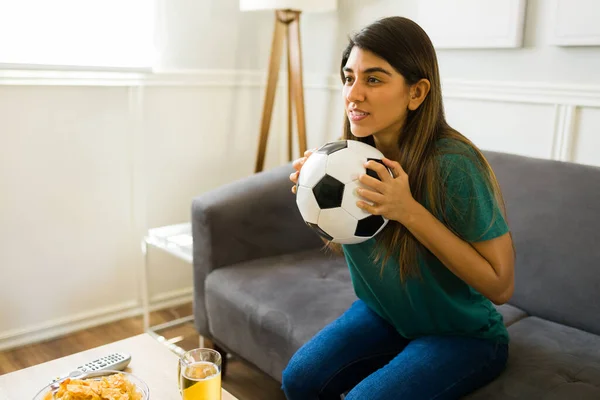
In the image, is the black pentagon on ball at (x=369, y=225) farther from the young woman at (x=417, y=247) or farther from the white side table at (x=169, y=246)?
the white side table at (x=169, y=246)

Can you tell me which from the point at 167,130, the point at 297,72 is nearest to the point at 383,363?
the point at 297,72

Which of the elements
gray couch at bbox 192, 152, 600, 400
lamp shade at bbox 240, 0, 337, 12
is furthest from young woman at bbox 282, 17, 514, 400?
lamp shade at bbox 240, 0, 337, 12

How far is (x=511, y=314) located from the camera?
1.60m

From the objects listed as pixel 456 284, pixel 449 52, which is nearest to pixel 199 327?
pixel 456 284

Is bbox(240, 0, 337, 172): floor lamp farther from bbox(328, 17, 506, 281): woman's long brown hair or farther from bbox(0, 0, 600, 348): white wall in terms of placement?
bbox(328, 17, 506, 281): woman's long brown hair

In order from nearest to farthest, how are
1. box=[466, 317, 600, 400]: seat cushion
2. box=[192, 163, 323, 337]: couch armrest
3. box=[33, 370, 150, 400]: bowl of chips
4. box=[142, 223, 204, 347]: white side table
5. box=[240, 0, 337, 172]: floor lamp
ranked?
box=[33, 370, 150, 400]: bowl of chips < box=[466, 317, 600, 400]: seat cushion < box=[192, 163, 323, 337]: couch armrest < box=[142, 223, 204, 347]: white side table < box=[240, 0, 337, 172]: floor lamp

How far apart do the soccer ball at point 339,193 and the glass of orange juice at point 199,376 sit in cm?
33

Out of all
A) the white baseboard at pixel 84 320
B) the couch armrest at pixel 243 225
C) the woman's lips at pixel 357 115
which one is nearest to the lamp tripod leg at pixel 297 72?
the couch armrest at pixel 243 225

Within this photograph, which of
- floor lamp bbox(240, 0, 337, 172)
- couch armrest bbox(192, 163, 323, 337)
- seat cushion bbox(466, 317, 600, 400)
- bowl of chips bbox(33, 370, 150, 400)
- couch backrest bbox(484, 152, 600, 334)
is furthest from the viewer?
floor lamp bbox(240, 0, 337, 172)

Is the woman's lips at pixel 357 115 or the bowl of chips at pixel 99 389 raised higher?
the woman's lips at pixel 357 115

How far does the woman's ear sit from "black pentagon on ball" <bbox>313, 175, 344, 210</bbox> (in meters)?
0.26

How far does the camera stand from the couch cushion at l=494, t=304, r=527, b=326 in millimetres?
1564

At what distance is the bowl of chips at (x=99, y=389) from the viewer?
3.17 ft

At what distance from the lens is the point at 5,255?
2160mm
